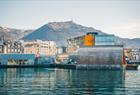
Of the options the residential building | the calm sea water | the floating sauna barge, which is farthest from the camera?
the residential building

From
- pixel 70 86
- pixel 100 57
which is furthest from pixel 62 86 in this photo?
pixel 100 57

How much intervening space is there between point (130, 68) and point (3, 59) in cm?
6306

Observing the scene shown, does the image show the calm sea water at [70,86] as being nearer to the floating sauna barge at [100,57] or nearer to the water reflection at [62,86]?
the water reflection at [62,86]

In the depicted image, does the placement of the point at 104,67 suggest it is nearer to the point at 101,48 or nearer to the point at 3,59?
the point at 101,48

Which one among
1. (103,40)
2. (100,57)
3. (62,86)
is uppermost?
(103,40)

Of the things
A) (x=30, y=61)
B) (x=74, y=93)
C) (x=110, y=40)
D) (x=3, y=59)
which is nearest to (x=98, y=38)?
(x=110, y=40)

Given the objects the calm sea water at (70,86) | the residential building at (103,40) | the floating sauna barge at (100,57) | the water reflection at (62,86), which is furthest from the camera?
the residential building at (103,40)

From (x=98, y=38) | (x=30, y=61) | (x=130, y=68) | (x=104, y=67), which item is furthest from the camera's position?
(x=30, y=61)

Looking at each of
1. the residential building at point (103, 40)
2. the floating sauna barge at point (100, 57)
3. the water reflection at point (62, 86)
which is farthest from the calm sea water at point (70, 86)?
the residential building at point (103, 40)

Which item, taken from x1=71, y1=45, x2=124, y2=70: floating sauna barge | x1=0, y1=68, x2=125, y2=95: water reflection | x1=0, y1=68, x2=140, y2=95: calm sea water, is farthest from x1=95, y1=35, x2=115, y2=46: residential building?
x1=0, y1=68, x2=140, y2=95: calm sea water

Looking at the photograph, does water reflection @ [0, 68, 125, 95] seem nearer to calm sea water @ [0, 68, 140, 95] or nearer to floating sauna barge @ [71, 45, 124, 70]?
calm sea water @ [0, 68, 140, 95]

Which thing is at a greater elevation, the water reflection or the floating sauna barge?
the floating sauna barge

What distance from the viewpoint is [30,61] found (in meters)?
174

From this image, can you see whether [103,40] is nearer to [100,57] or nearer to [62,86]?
[100,57]
